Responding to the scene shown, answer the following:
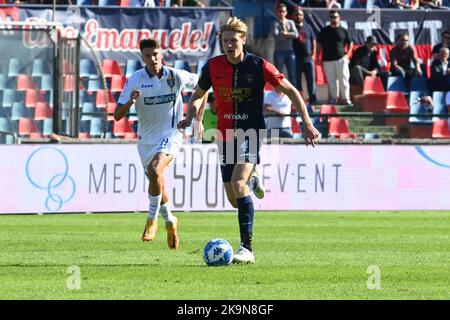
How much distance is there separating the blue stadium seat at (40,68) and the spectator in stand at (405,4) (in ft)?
33.3

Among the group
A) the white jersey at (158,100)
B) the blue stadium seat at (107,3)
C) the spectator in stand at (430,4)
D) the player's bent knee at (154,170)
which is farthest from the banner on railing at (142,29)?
the player's bent knee at (154,170)

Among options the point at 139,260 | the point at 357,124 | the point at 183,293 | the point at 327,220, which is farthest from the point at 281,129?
the point at 183,293

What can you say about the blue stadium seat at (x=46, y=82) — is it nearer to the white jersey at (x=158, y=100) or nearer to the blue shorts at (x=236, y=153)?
the white jersey at (x=158, y=100)

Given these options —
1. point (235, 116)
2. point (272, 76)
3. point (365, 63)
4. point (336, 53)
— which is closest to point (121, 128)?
point (336, 53)

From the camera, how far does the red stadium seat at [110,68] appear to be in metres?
29.3

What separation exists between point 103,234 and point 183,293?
7.96m

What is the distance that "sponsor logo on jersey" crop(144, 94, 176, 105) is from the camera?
1633cm

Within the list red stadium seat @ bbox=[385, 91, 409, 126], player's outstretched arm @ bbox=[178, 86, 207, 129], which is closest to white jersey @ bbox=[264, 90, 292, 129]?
red stadium seat @ bbox=[385, 91, 409, 126]

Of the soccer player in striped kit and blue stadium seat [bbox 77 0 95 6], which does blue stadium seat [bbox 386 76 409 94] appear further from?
the soccer player in striped kit

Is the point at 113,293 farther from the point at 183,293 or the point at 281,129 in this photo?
the point at 281,129

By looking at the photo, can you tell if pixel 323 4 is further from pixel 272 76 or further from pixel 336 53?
pixel 272 76

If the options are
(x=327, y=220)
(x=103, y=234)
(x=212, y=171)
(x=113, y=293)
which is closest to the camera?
(x=113, y=293)

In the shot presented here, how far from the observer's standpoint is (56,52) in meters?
25.3

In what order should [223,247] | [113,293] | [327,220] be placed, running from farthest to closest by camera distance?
[327,220] < [223,247] < [113,293]
